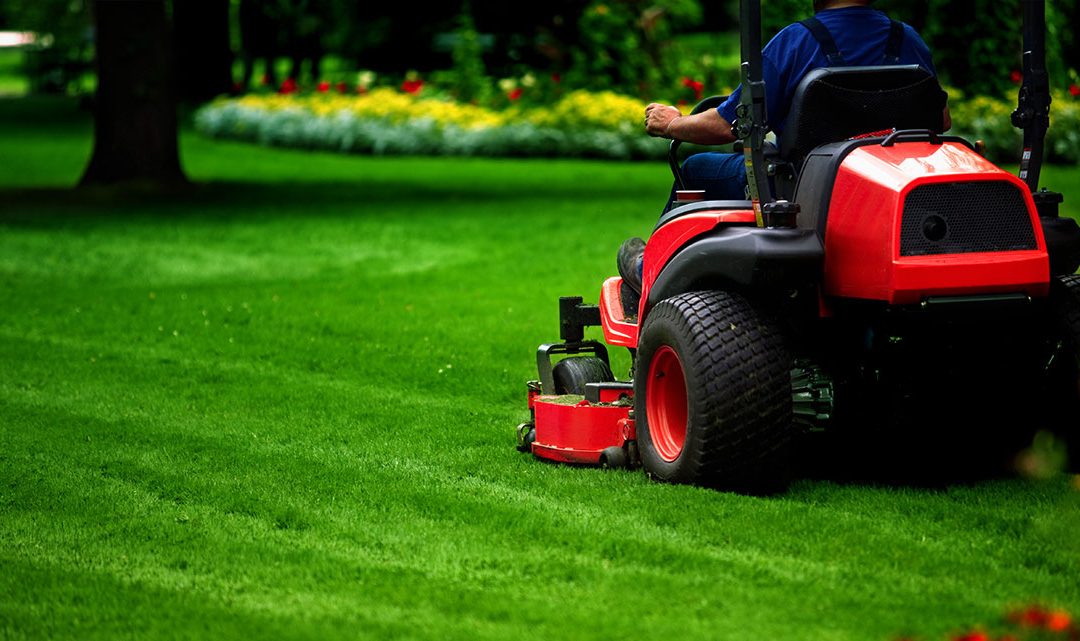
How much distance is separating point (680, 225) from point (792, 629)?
193 centimetres

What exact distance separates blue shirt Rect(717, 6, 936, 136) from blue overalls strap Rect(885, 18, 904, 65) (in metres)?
0.02

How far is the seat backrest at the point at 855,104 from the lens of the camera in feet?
18.4

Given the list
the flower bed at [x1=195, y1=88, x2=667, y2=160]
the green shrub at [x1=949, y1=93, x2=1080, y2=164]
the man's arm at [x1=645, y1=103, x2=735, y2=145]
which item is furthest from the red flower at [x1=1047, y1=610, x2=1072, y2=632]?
the flower bed at [x1=195, y1=88, x2=667, y2=160]

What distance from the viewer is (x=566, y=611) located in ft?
14.8

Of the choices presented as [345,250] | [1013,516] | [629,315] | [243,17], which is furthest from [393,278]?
[243,17]

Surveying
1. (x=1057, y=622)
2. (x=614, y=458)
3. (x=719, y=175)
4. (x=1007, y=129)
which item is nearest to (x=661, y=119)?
(x=719, y=175)

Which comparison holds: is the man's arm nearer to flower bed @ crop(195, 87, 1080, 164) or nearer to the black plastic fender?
the black plastic fender

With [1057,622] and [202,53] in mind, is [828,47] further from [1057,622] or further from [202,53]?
[202,53]

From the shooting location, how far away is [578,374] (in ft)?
21.9

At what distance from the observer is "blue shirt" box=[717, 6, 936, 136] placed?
5.72m

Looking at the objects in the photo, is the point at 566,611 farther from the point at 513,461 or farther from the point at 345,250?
the point at 345,250

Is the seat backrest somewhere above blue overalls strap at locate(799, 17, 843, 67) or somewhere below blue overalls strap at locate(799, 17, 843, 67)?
below

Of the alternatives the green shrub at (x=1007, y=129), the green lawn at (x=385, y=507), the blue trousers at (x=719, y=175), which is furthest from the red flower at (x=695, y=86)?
the blue trousers at (x=719, y=175)

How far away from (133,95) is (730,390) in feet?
43.0
